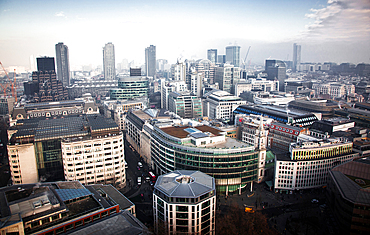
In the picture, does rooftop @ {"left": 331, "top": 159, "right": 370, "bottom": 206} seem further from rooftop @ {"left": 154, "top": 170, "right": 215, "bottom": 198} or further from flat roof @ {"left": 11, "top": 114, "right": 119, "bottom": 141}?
flat roof @ {"left": 11, "top": 114, "right": 119, "bottom": 141}

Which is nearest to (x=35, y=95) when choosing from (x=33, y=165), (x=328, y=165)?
(x=33, y=165)

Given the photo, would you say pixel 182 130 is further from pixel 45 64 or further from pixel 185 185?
pixel 45 64

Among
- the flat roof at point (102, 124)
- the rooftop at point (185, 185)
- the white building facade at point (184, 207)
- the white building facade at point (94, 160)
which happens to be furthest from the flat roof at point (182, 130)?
the white building facade at point (184, 207)

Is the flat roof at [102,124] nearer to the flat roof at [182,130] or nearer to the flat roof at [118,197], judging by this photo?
the flat roof at [182,130]

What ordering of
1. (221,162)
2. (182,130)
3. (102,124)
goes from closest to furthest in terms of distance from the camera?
(221,162) → (102,124) → (182,130)

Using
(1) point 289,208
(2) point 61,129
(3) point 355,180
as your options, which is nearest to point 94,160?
(2) point 61,129

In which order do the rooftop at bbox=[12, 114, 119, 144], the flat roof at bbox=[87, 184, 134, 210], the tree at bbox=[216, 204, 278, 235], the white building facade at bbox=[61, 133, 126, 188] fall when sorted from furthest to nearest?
the rooftop at bbox=[12, 114, 119, 144]
the white building facade at bbox=[61, 133, 126, 188]
the flat roof at bbox=[87, 184, 134, 210]
the tree at bbox=[216, 204, 278, 235]

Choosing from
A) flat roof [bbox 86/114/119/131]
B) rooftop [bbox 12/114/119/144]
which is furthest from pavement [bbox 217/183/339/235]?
rooftop [bbox 12/114/119/144]
